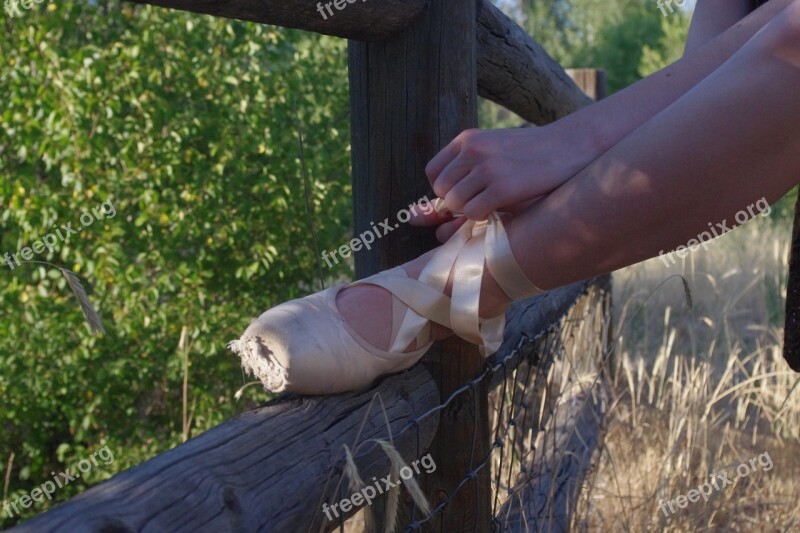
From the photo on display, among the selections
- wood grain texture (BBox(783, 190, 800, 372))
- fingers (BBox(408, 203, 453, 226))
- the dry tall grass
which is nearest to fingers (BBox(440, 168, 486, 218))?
fingers (BBox(408, 203, 453, 226))

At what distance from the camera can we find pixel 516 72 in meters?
1.97

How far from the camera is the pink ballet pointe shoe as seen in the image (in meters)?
1.02

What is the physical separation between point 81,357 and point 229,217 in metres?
0.72

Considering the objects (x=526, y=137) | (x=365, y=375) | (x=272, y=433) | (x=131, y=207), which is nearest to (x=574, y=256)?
(x=526, y=137)

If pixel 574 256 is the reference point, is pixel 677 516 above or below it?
below

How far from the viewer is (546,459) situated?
2.16 m

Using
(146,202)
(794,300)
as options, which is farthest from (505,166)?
(146,202)

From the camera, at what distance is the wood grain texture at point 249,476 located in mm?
644

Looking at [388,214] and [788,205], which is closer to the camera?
[388,214]

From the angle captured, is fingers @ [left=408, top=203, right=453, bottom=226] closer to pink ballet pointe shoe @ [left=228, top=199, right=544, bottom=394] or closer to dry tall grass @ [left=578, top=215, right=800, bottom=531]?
pink ballet pointe shoe @ [left=228, top=199, right=544, bottom=394]

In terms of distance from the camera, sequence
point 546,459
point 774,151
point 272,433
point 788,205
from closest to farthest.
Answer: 1. point 272,433
2. point 774,151
3. point 546,459
4. point 788,205

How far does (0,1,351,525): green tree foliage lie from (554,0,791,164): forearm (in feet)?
6.60

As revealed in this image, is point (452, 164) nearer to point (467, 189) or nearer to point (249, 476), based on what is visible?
point (467, 189)

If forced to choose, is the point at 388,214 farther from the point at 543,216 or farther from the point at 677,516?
the point at 677,516
